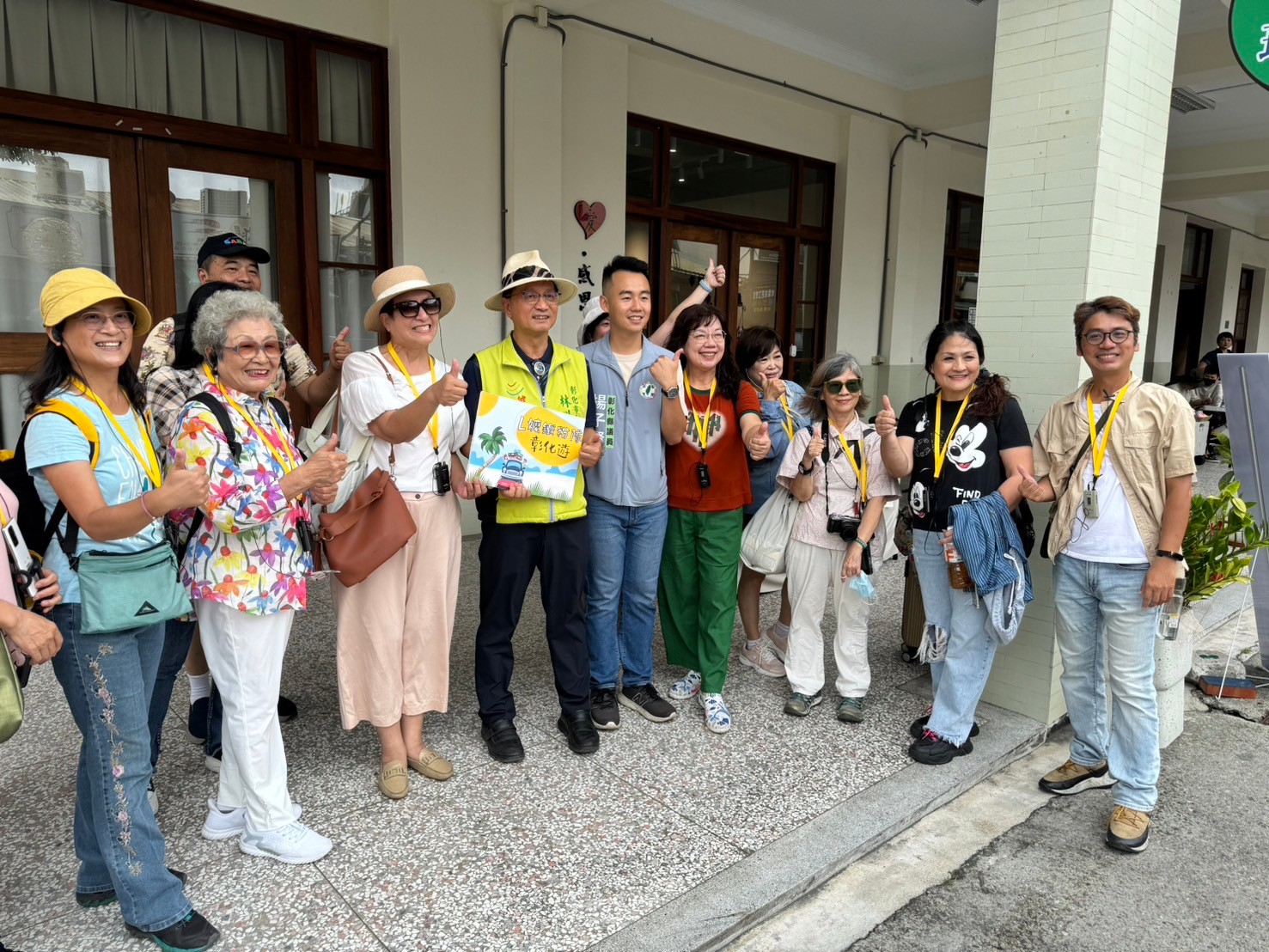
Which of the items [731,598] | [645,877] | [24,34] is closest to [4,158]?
[24,34]

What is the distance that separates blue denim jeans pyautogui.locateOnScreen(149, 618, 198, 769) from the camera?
2.48 m

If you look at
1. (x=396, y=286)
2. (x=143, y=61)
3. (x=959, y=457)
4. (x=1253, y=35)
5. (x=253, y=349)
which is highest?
(x=143, y=61)

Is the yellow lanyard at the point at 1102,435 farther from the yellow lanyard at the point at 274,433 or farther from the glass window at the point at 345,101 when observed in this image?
the glass window at the point at 345,101

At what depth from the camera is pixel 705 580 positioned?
3.52 metres

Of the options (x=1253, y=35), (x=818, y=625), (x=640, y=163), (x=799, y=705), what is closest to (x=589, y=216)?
(x=640, y=163)

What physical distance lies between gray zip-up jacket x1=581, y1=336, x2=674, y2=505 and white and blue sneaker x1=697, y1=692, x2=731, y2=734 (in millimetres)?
908

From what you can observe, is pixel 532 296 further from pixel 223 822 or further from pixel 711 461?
pixel 223 822

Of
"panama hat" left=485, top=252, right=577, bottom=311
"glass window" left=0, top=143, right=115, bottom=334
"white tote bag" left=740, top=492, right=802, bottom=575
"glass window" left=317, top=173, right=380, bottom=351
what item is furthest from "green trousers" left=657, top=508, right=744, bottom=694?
"glass window" left=0, top=143, right=115, bottom=334

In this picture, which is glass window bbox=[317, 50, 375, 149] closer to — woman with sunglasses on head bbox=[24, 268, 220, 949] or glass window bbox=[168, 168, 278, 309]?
glass window bbox=[168, 168, 278, 309]

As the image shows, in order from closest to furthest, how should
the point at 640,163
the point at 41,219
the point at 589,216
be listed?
1. the point at 41,219
2. the point at 589,216
3. the point at 640,163

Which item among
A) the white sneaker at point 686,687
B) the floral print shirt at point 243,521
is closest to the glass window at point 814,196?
the white sneaker at point 686,687

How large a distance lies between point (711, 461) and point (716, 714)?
41.5 inches

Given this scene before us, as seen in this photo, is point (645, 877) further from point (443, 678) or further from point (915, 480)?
point (915, 480)

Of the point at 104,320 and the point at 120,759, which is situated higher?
the point at 104,320
